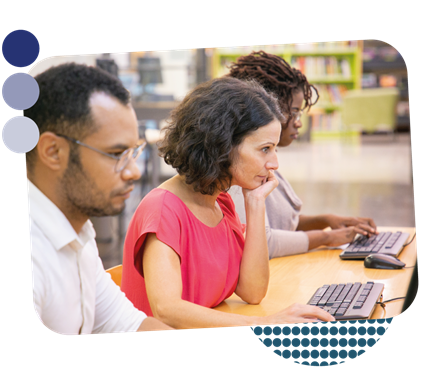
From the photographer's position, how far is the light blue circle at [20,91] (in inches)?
39.3

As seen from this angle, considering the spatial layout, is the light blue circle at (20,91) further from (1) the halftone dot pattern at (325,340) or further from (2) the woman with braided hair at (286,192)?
(1) the halftone dot pattern at (325,340)

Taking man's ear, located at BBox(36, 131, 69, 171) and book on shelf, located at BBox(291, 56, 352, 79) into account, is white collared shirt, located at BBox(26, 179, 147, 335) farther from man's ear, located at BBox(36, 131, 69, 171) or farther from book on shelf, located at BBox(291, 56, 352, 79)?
book on shelf, located at BBox(291, 56, 352, 79)

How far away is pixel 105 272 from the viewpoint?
3.63ft

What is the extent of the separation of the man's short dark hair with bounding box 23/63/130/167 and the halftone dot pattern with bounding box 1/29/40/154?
0.05 ft

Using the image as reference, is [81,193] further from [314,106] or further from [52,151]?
[314,106]

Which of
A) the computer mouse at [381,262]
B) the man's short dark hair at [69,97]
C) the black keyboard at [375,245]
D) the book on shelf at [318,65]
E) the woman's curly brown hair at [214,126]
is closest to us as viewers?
the man's short dark hair at [69,97]

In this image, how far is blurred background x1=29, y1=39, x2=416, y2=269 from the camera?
1154 mm

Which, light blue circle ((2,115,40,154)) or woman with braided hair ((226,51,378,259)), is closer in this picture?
light blue circle ((2,115,40,154))

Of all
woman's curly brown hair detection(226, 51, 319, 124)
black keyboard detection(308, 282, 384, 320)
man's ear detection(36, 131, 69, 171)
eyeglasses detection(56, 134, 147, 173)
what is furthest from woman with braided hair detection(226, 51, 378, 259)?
man's ear detection(36, 131, 69, 171)

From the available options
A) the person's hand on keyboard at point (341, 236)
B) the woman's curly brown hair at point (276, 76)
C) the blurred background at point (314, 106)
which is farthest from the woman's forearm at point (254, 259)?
the person's hand on keyboard at point (341, 236)

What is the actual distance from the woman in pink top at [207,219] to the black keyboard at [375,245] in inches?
16.1

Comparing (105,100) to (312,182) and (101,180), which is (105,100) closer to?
(101,180)

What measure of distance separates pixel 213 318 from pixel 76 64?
0.62m

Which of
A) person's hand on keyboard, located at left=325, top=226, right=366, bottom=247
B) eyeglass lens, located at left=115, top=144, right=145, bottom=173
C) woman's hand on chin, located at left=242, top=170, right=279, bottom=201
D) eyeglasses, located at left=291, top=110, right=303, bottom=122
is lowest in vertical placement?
person's hand on keyboard, located at left=325, top=226, right=366, bottom=247
